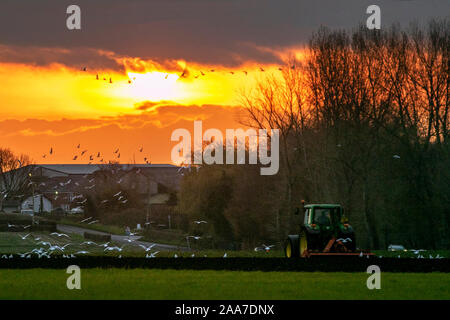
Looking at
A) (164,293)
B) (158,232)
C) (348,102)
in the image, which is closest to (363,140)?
(348,102)

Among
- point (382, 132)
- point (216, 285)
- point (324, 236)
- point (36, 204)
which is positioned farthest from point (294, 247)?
point (36, 204)

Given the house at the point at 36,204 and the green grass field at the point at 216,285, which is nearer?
the green grass field at the point at 216,285

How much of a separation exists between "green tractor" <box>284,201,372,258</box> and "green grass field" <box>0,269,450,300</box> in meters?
3.76

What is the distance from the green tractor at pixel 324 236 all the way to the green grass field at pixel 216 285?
12.3 ft

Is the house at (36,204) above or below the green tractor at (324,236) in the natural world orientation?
below

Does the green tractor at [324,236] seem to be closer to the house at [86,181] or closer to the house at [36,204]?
the house at [86,181]

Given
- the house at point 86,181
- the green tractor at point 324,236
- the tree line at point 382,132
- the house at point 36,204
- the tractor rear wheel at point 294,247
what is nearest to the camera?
the green tractor at point 324,236

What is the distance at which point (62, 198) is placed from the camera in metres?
163

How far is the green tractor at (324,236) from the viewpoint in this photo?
101 ft

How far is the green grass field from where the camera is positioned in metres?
20.9

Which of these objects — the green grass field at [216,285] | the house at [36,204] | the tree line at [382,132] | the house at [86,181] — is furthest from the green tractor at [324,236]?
the house at [36,204]

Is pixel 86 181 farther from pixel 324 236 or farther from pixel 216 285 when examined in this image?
pixel 216 285

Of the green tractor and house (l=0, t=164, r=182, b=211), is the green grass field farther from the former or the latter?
house (l=0, t=164, r=182, b=211)

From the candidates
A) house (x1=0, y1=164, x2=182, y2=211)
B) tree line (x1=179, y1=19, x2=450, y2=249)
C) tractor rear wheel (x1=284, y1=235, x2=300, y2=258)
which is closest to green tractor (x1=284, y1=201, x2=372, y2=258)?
tractor rear wheel (x1=284, y1=235, x2=300, y2=258)
